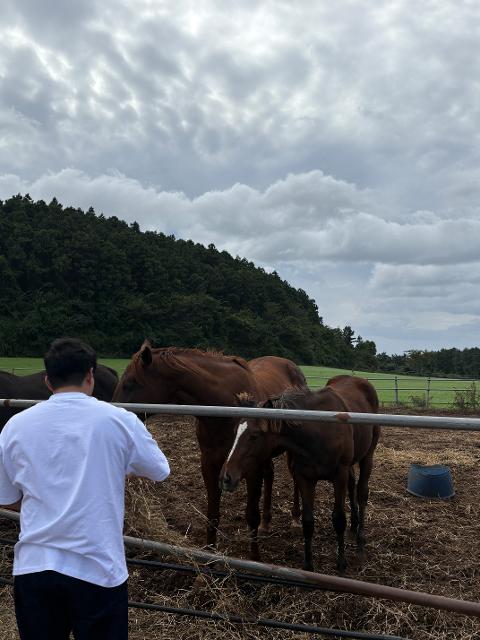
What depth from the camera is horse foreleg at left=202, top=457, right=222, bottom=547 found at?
159 inches

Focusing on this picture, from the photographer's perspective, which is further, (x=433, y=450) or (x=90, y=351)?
(x=433, y=450)

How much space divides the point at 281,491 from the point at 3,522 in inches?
129

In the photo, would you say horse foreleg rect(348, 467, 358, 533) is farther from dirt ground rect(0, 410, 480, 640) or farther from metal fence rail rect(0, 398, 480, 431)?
metal fence rail rect(0, 398, 480, 431)

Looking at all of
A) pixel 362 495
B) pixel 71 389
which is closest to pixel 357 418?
pixel 71 389

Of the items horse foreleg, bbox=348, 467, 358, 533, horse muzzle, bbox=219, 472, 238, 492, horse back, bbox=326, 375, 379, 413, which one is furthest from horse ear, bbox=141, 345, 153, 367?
horse foreleg, bbox=348, 467, 358, 533

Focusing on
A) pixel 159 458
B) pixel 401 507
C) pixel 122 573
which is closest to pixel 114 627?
pixel 122 573

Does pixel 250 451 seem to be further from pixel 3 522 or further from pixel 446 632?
pixel 3 522

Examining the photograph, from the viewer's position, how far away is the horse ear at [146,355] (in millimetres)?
3967

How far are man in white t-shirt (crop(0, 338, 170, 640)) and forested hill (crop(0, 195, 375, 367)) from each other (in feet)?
157

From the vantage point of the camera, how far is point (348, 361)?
232 ft

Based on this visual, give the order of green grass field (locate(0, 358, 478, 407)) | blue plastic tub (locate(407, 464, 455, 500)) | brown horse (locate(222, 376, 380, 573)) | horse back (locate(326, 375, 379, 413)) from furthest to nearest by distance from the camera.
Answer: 1. green grass field (locate(0, 358, 478, 407))
2. blue plastic tub (locate(407, 464, 455, 500))
3. horse back (locate(326, 375, 379, 413))
4. brown horse (locate(222, 376, 380, 573))

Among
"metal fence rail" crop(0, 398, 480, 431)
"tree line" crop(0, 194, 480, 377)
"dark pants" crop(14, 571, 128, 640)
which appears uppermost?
"tree line" crop(0, 194, 480, 377)

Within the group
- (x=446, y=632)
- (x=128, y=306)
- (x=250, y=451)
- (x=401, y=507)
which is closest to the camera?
(x=446, y=632)

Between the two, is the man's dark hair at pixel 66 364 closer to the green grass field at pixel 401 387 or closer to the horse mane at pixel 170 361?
the horse mane at pixel 170 361
